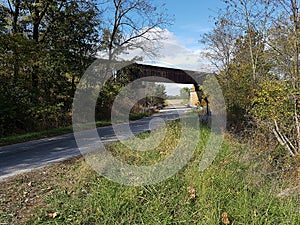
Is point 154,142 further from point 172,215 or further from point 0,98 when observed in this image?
point 0,98

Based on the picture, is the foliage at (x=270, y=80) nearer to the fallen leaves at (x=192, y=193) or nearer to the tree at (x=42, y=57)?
the fallen leaves at (x=192, y=193)

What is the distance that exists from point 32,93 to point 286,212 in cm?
1228

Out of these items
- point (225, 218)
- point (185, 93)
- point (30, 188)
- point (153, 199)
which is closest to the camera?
point (225, 218)

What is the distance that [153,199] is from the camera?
10.4ft

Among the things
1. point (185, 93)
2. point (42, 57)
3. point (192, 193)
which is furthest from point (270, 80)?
point (185, 93)

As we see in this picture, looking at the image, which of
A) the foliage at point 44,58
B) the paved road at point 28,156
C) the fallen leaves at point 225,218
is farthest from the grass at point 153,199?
the foliage at point 44,58

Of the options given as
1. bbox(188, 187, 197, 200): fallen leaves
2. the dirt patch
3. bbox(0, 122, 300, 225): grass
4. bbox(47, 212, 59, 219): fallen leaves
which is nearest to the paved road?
the dirt patch

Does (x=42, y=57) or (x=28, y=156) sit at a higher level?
(x=42, y=57)

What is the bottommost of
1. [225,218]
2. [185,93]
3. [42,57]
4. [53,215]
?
[225,218]

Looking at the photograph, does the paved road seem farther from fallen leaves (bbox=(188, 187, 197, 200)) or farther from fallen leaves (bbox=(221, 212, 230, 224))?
fallen leaves (bbox=(221, 212, 230, 224))

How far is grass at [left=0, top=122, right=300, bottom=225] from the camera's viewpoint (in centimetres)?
277

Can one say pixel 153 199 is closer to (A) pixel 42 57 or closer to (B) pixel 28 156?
(B) pixel 28 156

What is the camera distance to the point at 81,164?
189 inches

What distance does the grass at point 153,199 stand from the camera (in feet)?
9.09
